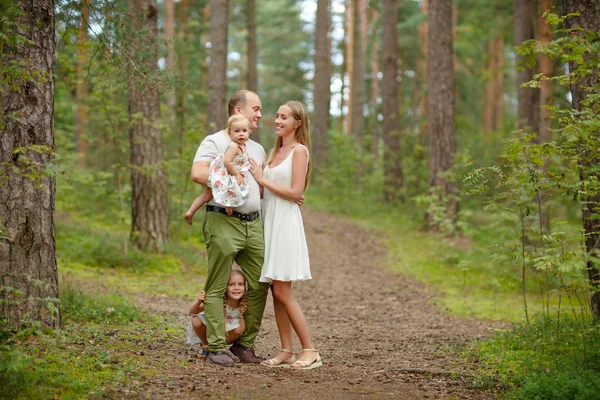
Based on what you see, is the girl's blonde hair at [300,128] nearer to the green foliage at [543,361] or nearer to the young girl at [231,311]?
the young girl at [231,311]

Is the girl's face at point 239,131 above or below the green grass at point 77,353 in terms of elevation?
above

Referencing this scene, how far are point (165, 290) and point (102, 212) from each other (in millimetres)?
5674

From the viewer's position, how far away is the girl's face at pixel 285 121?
18.3ft

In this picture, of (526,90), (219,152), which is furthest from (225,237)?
(526,90)

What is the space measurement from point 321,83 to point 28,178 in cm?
1980

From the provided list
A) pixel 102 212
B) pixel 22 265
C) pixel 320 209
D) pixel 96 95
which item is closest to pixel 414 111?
pixel 320 209

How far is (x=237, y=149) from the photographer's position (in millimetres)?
5230

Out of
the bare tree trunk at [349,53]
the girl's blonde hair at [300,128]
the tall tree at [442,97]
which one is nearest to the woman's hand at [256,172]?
the girl's blonde hair at [300,128]

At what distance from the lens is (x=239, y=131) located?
17.3 ft

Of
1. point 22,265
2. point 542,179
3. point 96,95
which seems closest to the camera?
point 22,265

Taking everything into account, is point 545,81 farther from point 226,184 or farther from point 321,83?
point 226,184

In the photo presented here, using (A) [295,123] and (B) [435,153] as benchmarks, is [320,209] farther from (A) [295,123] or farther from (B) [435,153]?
(A) [295,123]

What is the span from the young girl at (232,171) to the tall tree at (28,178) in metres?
1.20

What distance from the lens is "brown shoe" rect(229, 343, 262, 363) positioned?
5.72 m
